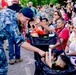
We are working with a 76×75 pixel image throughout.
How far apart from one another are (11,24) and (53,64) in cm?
112

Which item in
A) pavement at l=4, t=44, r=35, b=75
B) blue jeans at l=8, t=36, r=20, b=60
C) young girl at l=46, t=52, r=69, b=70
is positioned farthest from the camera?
blue jeans at l=8, t=36, r=20, b=60

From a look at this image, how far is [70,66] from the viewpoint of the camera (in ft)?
13.4

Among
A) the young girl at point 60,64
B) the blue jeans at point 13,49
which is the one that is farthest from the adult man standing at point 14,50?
the young girl at point 60,64

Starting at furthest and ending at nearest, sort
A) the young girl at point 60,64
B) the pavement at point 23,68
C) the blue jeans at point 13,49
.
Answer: the blue jeans at point 13,49 → the pavement at point 23,68 → the young girl at point 60,64

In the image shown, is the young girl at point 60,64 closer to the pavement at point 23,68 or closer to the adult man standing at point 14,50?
the pavement at point 23,68

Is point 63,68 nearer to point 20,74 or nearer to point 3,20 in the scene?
point 3,20

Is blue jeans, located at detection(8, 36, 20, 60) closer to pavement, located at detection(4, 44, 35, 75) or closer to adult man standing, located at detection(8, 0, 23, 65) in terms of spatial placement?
adult man standing, located at detection(8, 0, 23, 65)

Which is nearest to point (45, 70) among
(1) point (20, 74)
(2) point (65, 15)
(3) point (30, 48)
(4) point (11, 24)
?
(3) point (30, 48)

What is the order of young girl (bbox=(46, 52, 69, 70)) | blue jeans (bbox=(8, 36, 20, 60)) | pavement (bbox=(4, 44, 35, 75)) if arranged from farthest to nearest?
blue jeans (bbox=(8, 36, 20, 60)) → pavement (bbox=(4, 44, 35, 75)) → young girl (bbox=(46, 52, 69, 70))

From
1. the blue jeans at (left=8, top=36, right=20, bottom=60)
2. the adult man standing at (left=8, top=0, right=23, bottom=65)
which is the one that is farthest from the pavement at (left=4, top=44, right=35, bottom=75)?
the blue jeans at (left=8, top=36, right=20, bottom=60)

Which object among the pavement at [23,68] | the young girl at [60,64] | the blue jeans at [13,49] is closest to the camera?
the young girl at [60,64]

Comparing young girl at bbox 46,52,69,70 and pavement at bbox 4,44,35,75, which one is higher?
young girl at bbox 46,52,69,70

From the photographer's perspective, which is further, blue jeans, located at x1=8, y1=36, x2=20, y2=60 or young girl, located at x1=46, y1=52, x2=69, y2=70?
blue jeans, located at x1=8, y1=36, x2=20, y2=60

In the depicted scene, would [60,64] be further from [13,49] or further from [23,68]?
[13,49]
